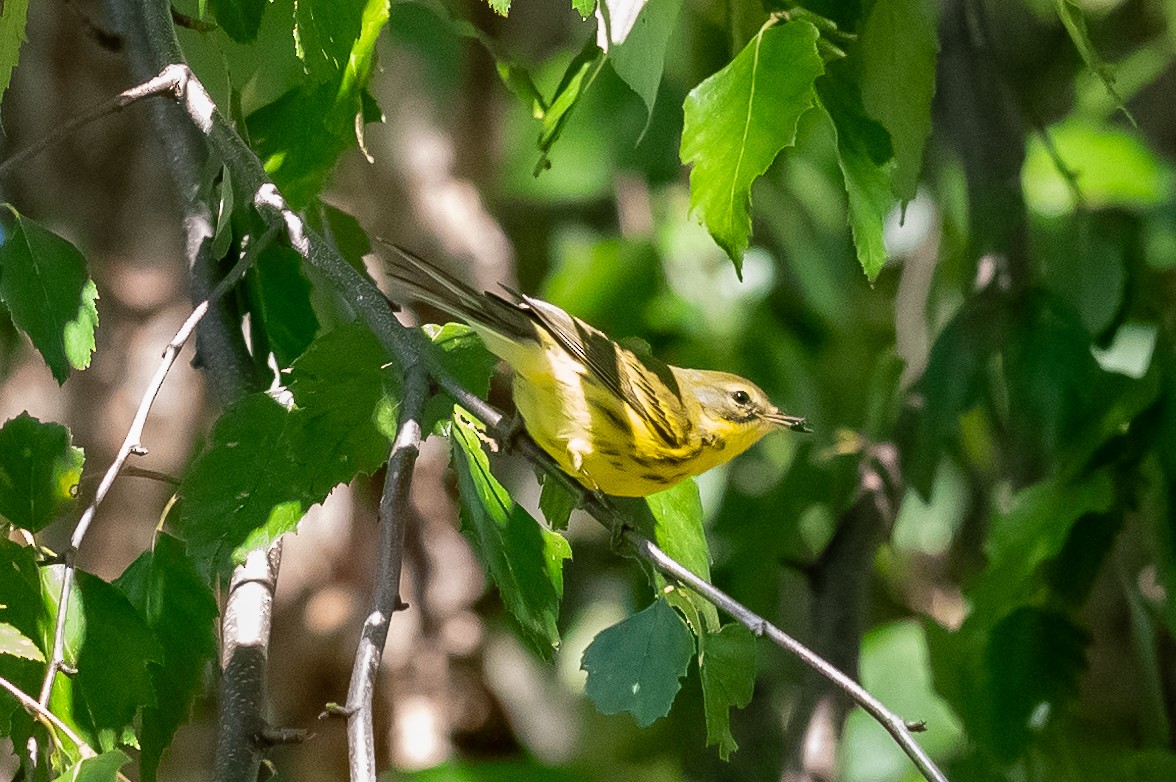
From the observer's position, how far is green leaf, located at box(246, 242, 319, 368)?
5.35 ft

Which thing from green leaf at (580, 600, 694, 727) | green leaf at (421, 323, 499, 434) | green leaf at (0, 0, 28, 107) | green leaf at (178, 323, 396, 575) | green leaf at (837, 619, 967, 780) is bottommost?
green leaf at (837, 619, 967, 780)

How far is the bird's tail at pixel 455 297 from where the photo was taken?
1.64 metres

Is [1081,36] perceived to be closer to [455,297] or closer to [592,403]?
[455,297]

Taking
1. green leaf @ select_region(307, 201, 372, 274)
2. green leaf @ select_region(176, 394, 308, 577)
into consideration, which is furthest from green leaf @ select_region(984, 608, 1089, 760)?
green leaf @ select_region(176, 394, 308, 577)

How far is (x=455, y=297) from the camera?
1747mm

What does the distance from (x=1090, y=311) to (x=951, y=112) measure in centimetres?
49

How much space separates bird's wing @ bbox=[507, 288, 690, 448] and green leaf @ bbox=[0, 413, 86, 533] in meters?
0.70

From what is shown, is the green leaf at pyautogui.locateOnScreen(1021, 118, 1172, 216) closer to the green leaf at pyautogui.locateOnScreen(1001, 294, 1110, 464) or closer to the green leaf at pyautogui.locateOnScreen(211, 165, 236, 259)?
the green leaf at pyautogui.locateOnScreen(1001, 294, 1110, 464)

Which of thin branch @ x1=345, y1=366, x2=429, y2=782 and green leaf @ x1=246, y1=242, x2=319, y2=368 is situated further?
green leaf @ x1=246, y1=242, x2=319, y2=368

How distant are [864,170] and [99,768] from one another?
0.82 meters

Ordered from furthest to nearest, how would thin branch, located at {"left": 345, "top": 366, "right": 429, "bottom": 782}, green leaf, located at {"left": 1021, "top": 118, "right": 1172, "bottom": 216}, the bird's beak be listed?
green leaf, located at {"left": 1021, "top": 118, "right": 1172, "bottom": 216} < the bird's beak < thin branch, located at {"left": 345, "top": 366, "right": 429, "bottom": 782}

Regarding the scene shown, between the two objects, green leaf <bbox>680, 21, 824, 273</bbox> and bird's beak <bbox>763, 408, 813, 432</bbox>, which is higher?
green leaf <bbox>680, 21, 824, 273</bbox>

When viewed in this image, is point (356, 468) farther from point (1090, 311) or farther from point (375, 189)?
point (375, 189)

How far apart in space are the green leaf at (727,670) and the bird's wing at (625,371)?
80 centimetres
